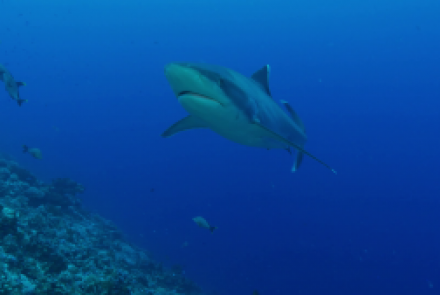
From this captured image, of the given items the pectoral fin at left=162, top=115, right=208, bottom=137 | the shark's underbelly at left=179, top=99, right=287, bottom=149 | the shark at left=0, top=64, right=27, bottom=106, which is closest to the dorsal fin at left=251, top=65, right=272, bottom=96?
the shark's underbelly at left=179, top=99, right=287, bottom=149

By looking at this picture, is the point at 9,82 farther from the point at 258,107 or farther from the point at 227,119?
the point at 258,107

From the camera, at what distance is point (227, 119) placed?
4219 millimetres

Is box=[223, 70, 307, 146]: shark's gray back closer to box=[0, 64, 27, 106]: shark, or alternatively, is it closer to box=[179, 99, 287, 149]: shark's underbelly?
box=[179, 99, 287, 149]: shark's underbelly

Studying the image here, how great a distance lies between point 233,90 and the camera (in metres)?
3.93

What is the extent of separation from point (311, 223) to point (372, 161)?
54521 mm

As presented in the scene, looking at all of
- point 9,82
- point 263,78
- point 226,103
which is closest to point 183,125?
point 263,78

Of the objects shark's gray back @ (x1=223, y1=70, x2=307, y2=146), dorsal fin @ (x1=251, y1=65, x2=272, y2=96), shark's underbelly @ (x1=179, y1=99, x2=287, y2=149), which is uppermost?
dorsal fin @ (x1=251, y1=65, x2=272, y2=96)

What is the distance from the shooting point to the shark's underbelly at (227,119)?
388 cm

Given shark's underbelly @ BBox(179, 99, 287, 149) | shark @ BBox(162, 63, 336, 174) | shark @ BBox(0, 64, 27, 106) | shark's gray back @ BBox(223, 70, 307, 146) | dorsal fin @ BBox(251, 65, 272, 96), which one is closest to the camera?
shark @ BBox(162, 63, 336, 174)

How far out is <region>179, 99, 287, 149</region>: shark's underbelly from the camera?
3.88 metres

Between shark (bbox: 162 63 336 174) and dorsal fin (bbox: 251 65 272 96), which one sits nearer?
shark (bbox: 162 63 336 174)

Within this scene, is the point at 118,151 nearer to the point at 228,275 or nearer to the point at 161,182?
the point at 161,182

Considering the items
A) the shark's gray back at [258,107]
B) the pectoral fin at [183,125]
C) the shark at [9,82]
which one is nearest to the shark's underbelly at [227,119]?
the shark's gray back at [258,107]

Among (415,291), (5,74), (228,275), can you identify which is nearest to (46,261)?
(5,74)
